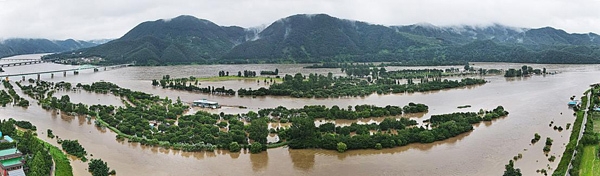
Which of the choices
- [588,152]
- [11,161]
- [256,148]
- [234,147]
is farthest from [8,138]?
[588,152]

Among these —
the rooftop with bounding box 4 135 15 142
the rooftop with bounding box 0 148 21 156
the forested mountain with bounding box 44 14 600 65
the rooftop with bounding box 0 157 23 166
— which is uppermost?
the forested mountain with bounding box 44 14 600 65

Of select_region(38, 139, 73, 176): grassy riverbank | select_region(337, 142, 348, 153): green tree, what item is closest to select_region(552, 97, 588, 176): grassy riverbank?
select_region(337, 142, 348, 153): green tree

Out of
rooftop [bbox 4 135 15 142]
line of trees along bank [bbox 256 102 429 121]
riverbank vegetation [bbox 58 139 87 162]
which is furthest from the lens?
line of trees along bank [bbox 256 102 429 121]

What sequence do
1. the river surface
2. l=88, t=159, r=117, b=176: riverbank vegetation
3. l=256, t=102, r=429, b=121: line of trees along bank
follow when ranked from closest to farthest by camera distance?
1. l=88, t=159, r=117, b=176: riverbank vegetation
2. the river surface
3. l=256, t=102, r=429, b=121: line of trees along bank

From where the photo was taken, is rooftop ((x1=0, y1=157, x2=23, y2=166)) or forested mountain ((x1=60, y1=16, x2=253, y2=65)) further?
forested mountain ((x1=60, y1=16, x2=253, y2=65))

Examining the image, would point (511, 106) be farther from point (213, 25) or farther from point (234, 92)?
point (213, 25)

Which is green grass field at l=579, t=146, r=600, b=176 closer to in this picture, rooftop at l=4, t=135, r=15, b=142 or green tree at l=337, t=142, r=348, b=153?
green tree at l=337, t=142, r=348, b=153

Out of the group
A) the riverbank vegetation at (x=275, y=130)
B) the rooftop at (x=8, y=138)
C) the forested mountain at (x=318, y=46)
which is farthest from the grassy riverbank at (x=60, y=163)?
the forested mountain at (x=318, y=46)
